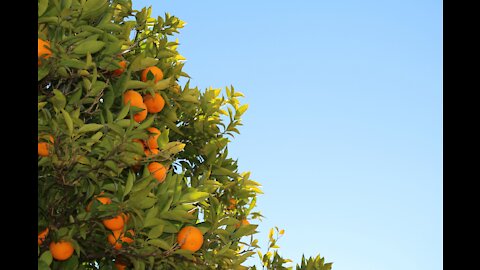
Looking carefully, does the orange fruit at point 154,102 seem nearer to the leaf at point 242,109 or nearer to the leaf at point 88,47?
the leaf at point 88,47

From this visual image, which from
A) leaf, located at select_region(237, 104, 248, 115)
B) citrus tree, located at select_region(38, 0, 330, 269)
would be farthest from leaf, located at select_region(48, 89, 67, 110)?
leaf, located at select_region(237, 104, 248, 115)

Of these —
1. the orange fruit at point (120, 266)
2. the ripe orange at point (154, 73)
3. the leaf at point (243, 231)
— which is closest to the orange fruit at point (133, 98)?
the ripe orange at point (154, 73)

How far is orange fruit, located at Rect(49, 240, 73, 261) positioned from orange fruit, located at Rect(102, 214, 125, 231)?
0.92 ft

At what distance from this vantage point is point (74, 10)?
4203 mm

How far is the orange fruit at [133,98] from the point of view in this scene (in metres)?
4.59

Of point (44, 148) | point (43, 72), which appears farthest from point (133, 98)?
point (44, 148)

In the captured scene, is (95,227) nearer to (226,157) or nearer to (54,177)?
(54,177)

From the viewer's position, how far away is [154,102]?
16.2 feet

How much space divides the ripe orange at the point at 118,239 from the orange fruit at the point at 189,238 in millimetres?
376

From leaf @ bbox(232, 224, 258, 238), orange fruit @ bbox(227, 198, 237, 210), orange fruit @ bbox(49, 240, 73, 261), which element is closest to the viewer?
orange fruit @ bbox(49, 240, 73, 261)

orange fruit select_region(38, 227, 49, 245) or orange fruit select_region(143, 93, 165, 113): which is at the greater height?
orange fruit select_region(143, 93, 165, 113)

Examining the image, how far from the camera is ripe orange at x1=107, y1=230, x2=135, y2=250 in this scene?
4.18m

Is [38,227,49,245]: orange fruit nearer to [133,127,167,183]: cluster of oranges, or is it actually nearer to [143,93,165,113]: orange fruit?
[133,127,167,183]: cluster of oranges
